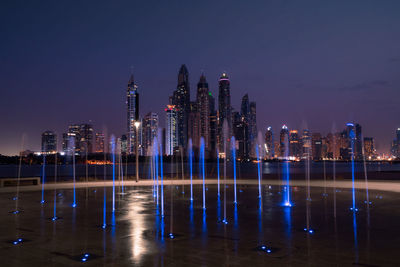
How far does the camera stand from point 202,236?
8.98m

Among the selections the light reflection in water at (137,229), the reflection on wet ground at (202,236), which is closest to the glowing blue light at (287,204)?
the reflection on wet ground at (202,236)

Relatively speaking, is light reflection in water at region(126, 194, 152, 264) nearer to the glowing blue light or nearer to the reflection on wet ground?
the reflection on wet ground

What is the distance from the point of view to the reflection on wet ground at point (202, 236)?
6.84 metres

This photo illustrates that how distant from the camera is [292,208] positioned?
1416cm

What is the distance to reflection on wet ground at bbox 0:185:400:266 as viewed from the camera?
6840mm

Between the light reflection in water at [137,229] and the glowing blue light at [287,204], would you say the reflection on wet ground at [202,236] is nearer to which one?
the light reflection in water at [137,229]

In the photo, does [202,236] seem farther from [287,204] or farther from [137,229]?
[287,204]

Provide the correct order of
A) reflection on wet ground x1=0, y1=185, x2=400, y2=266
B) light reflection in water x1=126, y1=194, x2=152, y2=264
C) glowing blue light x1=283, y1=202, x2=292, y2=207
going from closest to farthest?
reflection on wet ground x1=0, y1=185, x2=400, y2=266
light reflection in water x1=126, y1=194, x2=152, y2=264
glowing blue light x1=283, y1=202, x2=292, y2=207

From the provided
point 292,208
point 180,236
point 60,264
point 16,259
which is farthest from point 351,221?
point 16,259

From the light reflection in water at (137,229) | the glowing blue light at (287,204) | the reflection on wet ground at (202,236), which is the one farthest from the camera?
the glowing blue light at (287,204)

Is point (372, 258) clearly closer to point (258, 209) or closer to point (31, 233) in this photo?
point (258, 209)

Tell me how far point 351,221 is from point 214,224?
4477 millimetres

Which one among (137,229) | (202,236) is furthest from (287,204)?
(137,229)

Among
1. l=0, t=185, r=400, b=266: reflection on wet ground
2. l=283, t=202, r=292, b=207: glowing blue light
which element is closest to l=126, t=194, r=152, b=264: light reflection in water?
l=0, t=185, r=400, b=266: reflection on wet ground
